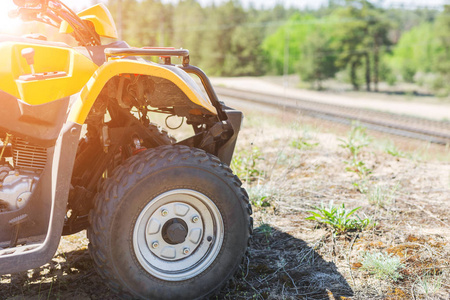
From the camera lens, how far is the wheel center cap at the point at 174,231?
3.02 m

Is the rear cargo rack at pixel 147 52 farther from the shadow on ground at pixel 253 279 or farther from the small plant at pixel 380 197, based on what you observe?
the small plant at pixel 380 197

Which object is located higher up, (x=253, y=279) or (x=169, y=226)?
(x=169, y=226)

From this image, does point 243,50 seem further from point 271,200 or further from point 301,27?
point 271,200

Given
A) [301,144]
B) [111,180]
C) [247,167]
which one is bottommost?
[247,167]

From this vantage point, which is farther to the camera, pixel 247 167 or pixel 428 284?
pixel 247 167

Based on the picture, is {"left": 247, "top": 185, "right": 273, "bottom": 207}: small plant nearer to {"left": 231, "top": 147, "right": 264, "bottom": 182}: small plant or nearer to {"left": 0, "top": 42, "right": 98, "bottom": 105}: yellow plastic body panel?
{"left": 231, "top": 147, "right": 264, "bottom": 182}: small plant

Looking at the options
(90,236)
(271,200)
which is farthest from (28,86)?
(271,200)

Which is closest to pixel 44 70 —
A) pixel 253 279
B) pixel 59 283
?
pixel 59 283

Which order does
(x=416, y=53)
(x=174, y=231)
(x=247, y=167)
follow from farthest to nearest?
(x=416, y=53), (x=247, y=167), (x=174, y=231)

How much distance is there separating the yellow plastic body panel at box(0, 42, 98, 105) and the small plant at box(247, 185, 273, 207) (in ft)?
8.29

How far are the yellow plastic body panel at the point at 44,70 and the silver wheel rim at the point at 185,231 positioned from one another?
2.88 ft

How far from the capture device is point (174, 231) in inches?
119

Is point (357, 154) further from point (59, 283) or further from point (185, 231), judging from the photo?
point (59, 283)

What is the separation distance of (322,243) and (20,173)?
2.46m
